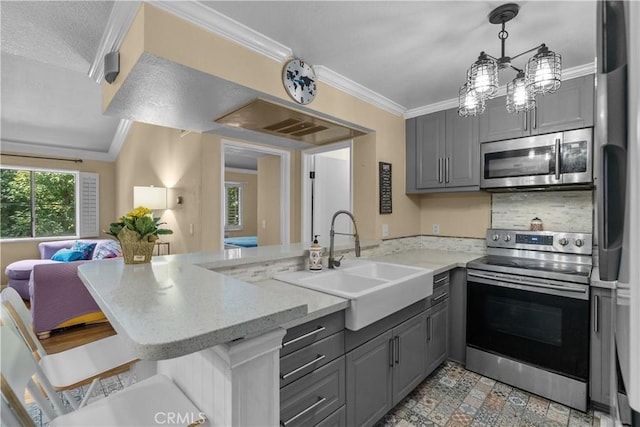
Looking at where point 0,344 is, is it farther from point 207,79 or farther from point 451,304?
point 451,304

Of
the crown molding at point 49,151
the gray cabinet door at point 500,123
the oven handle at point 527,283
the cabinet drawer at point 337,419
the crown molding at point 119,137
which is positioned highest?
the crown molding at point 119,137

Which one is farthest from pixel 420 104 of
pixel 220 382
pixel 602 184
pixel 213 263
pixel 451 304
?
pixel 220 382

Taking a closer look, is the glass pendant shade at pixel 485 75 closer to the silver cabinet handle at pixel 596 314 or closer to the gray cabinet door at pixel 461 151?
the gray cabinet door at pixel 461 151

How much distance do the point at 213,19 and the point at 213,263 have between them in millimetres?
1323

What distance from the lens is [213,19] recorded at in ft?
5.26

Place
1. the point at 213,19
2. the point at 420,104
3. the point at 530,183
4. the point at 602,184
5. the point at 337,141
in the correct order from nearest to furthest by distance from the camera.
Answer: the point at 602,184, the point at 213,19, the point at 530,183, the point at 420,104, the point at 337,141

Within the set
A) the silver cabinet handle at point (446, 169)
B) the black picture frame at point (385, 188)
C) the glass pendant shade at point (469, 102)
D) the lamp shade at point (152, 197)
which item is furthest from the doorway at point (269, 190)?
the glass pendant shade at point (469, 102)

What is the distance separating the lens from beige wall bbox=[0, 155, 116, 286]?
5.38 metres

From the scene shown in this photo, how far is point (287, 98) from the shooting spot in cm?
202

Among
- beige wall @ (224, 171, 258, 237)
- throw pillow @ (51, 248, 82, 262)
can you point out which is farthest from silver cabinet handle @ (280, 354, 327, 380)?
beige wall @ (224, 171, 258, 237)

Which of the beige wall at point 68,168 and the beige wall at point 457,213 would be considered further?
the beige wall at point 68,168

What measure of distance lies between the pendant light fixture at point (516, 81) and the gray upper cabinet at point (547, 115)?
0.81 metres

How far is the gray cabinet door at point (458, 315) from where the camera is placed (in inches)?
96.4

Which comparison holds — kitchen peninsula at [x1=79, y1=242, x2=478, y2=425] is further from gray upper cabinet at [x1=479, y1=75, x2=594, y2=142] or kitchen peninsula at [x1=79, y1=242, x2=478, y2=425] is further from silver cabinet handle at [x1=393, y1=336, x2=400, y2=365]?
gray upper cabinet at [x1=479, y1=75, x2=594, y2=142]
